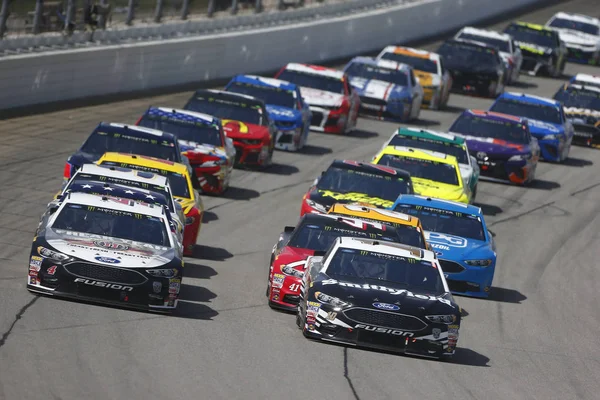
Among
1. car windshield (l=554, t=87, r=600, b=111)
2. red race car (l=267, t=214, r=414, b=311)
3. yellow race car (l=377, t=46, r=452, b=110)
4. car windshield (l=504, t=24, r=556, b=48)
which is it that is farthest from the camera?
car windshield (l=504, t=24, r=556, b=48)

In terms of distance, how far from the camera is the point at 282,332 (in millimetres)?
14711

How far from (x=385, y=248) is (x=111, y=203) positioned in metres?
3.22

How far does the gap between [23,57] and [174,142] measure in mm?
7658

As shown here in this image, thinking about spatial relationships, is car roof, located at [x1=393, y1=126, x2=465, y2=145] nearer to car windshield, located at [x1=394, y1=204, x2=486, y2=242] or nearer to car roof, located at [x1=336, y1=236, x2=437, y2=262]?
car windshield, located at [x1=394, y1=204, x2=486, y2=242]

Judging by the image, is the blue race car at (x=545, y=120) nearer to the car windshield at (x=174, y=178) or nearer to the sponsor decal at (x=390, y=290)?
the car windshield at (x=174, y=178)

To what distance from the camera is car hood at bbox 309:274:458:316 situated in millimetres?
14141

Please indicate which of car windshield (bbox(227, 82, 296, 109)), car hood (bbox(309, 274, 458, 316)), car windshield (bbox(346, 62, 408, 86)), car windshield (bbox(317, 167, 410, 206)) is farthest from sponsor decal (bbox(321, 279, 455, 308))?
car windshield (bbox(346, 62, 408, 86))

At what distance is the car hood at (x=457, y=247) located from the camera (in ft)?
61.5

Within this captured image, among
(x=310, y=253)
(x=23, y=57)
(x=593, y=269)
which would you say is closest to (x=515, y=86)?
(x=23, y=57)

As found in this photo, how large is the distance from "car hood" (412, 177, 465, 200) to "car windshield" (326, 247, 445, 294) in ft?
26.5

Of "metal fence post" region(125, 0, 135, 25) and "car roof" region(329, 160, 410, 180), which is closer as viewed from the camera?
"car roof" region(329, 160, 410, 180)

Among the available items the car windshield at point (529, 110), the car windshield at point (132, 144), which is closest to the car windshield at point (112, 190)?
the car windshield at point (132, 144)

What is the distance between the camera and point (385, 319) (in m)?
14.1

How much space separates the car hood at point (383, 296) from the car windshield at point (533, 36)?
35130mm
